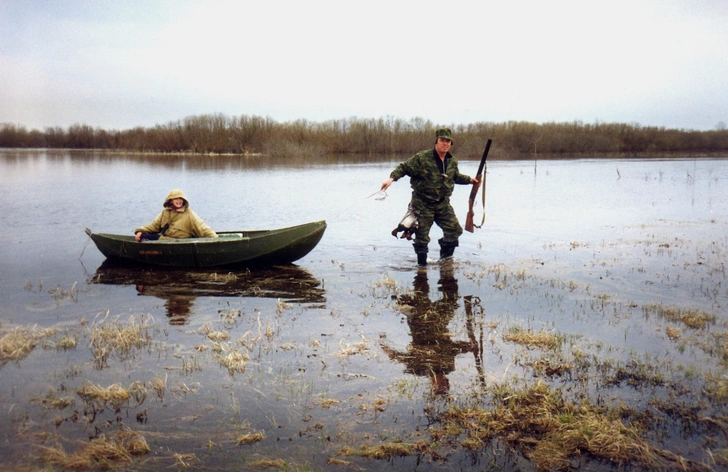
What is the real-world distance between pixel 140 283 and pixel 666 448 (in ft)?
26.2

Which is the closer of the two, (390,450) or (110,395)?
(390,450)

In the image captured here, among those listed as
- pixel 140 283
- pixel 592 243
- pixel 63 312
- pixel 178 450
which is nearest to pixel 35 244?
pixel 140 283

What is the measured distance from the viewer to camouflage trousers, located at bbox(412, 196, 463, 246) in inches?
403

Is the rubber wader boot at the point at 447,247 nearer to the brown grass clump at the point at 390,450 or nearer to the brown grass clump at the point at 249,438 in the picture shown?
the brown grass clump at the point at 390,450

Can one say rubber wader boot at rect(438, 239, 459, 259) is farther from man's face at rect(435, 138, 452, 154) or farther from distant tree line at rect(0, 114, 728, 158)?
distant tree line at rect(0, 114, 728, 158)

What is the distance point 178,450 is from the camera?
447 centimetres

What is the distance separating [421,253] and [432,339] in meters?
3.90

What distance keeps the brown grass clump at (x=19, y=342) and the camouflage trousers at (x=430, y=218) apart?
5.69 meters

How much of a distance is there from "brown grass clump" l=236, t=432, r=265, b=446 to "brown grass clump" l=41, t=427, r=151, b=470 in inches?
25.3

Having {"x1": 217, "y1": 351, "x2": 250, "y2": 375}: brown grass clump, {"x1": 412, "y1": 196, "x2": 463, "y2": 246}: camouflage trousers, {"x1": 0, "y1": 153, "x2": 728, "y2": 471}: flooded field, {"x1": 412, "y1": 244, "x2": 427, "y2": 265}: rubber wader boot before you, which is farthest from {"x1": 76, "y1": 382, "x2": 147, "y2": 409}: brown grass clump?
{"x1": 412, "y1": 244, "x2": 427, "y2": 265}: rubber wader boot

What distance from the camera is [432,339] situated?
22.5ft

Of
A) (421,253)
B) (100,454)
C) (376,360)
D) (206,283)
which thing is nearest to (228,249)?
(206,283)

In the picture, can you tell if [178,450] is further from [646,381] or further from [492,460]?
[646,381]

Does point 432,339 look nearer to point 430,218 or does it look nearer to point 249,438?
point 249,438
